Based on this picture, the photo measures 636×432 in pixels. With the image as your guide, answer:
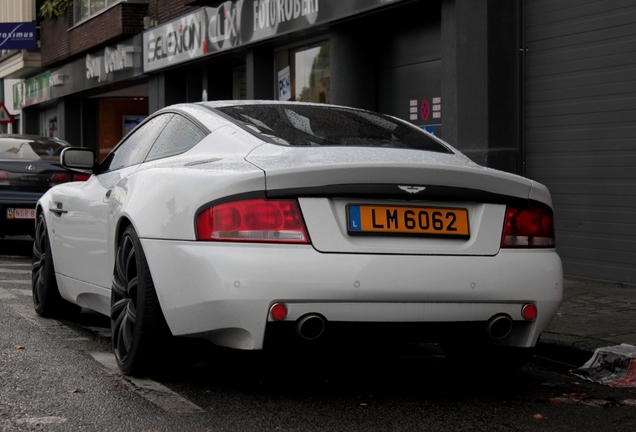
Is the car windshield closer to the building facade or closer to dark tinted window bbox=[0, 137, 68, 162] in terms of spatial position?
dark tinted window bbox=[0, 137, 68, 162]

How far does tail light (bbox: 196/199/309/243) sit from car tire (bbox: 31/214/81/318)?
3.06 metres

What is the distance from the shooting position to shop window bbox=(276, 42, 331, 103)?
52.9ft

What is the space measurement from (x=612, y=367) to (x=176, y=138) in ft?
8.36

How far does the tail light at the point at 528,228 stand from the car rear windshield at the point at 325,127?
2.40 feet

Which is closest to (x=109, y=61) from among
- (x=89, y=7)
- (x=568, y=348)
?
(x=89, y=7)

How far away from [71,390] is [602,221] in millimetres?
6364

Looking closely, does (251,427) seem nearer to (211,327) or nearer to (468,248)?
(211,327)

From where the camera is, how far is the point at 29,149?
14164mm

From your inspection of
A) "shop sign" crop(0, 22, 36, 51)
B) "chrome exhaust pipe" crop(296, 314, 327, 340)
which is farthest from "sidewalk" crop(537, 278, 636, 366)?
"shop sign" crop(0, 22, 36, 51)

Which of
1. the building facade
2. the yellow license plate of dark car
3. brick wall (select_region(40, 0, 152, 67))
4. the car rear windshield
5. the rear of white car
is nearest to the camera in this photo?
the rear of white car

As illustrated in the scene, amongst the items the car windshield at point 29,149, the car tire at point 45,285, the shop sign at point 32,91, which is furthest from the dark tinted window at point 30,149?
the shop sign at point 32,91

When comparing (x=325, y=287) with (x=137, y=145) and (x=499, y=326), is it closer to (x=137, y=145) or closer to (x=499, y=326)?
(x=499, y=326)

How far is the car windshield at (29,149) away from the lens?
13.9 metres

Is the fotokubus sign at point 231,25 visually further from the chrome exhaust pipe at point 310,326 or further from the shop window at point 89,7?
the chrome exhaust pipe at point 310,326
